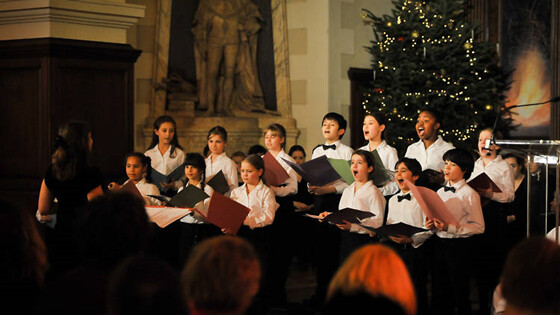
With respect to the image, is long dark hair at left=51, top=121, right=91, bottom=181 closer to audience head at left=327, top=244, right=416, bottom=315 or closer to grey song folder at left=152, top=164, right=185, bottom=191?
grey song folder at left=152, top=164, right=185, bottom=191

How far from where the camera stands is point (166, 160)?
256 inches

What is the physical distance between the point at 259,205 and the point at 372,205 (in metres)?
0.85

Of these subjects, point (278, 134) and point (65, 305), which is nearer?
point (65, 305)

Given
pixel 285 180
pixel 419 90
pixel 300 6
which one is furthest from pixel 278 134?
pixel 300 6

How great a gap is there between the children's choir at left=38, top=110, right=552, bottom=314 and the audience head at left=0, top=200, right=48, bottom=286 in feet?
6.09

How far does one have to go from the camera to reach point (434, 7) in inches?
362

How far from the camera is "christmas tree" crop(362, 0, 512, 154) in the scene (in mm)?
8852

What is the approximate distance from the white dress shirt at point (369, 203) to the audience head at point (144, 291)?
3507 mm

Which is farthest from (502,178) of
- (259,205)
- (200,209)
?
(200,209)

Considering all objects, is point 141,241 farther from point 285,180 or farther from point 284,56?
point 284,56

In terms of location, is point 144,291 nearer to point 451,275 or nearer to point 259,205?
point 451,275

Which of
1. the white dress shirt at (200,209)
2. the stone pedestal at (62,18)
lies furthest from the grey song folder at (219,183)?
the stone pedestal at (62,18)

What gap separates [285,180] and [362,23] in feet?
14.2

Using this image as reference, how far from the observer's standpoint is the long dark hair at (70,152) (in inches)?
167
